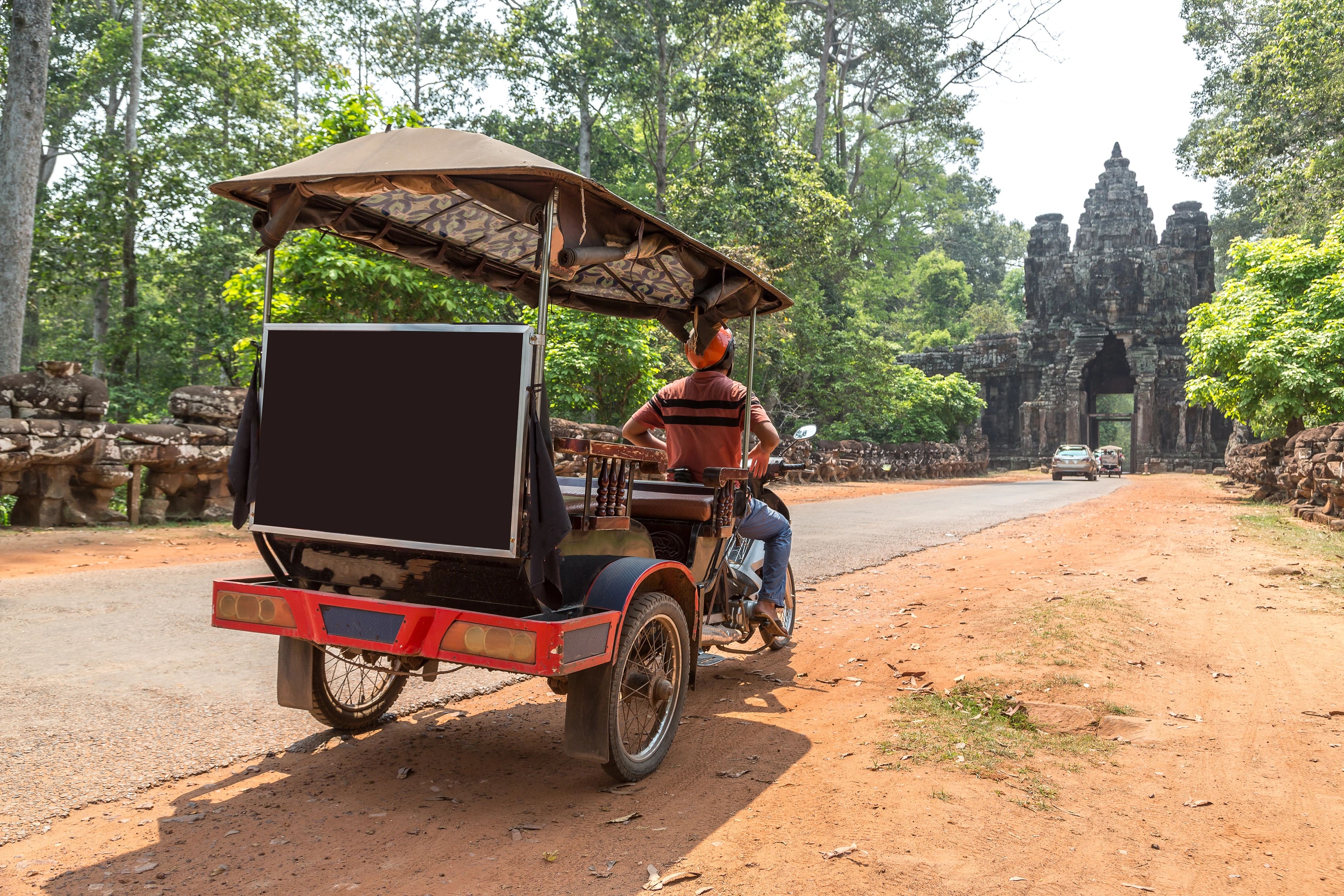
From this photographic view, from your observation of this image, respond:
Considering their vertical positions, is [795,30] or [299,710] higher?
[795,30]

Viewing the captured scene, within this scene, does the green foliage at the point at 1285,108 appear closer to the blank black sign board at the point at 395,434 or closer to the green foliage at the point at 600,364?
the green foliage at the point at 600,364

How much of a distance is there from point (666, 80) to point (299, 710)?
80.4 feet

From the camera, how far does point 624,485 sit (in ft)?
13.9

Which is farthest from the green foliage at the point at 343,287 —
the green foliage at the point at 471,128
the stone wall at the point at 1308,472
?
the stone wall at the point at 1308,472

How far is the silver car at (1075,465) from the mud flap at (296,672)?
38.4 metres

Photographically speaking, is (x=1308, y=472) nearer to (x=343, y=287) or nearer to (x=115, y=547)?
(x=343, y=287)

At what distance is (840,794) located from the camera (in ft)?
12.5

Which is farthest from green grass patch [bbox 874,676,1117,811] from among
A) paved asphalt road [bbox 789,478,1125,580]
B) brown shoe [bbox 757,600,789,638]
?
paved asphalt road [bbox 789,478,1125,580]

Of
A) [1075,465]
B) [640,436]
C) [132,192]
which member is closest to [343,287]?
[640,436]

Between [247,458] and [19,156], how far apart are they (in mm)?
14645

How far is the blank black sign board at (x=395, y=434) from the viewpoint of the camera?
3359 millimetres

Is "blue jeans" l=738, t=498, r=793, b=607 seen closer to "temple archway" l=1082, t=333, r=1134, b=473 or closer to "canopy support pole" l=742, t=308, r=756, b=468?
"canopy support pole" l=742, t=308, r=756, b=468

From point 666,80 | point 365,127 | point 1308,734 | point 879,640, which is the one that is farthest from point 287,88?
point 1308,734

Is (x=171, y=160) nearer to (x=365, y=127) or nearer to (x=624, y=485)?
(x=365, y=127)
